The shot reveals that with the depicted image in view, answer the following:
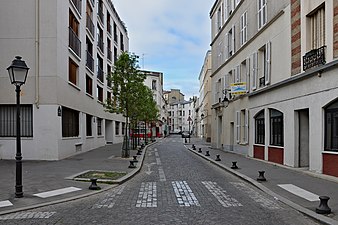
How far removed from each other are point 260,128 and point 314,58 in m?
7.00

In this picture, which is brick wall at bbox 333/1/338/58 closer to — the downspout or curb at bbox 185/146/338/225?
curb at bbox 185/146/338/225

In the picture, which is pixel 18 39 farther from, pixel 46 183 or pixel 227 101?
pixel 227 101

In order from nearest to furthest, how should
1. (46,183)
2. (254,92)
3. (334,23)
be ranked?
(46,183) → (334,23) → (254,92)

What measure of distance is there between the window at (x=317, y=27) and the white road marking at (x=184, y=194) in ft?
22.6

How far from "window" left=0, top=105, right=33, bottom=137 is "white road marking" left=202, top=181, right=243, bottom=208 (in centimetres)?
1002

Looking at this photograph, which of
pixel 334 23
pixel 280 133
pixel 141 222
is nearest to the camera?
pixel 141 222

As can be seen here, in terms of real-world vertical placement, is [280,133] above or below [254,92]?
below

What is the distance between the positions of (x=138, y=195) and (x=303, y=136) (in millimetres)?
8069

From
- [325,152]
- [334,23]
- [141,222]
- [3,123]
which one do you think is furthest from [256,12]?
[141,222]

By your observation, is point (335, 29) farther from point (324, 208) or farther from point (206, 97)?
point (206, 97)

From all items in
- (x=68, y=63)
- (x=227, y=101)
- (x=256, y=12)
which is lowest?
(x=227, y=101)

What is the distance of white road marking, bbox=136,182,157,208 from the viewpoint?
28.0 feet

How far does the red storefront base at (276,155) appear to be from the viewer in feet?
54.0

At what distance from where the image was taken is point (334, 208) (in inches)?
311
